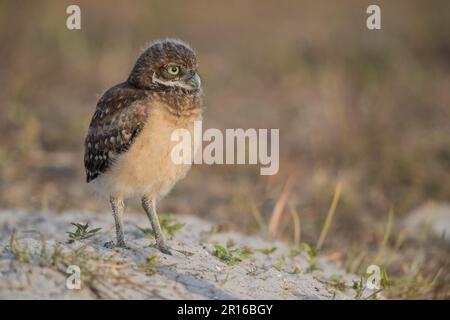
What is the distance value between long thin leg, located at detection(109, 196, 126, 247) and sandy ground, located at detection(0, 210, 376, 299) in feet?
0.33

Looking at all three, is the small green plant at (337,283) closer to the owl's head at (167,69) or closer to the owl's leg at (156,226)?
the owl's leg at (156,226)

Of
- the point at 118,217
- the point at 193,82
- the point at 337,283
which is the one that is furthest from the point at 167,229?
the point at 337,283

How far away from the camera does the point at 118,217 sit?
15.5 ft

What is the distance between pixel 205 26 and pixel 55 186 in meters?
6.34

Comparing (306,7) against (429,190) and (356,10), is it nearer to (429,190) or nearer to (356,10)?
(356,10)

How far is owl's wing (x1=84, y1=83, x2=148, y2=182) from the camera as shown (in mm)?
4488

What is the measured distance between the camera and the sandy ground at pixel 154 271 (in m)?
3.75

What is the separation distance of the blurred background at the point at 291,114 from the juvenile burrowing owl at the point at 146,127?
151 centimetres

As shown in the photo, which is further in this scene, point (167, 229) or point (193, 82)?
point (167, 229)

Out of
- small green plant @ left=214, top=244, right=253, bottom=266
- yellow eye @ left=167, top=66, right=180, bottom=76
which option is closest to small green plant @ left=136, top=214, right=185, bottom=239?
small green plant @ left=214, top=244, right=253, bottom=266

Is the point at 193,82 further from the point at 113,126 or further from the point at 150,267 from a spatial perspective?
the point at 150,267

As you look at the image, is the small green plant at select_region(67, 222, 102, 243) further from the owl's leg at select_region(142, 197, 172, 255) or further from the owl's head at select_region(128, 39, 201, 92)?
the owl's head at select_region(128, 39, 201, 92)

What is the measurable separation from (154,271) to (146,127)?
895 millimetres

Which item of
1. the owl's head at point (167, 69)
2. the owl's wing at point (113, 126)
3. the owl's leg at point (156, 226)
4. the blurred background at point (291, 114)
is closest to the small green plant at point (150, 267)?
the owl's leg at point (156, 226)
